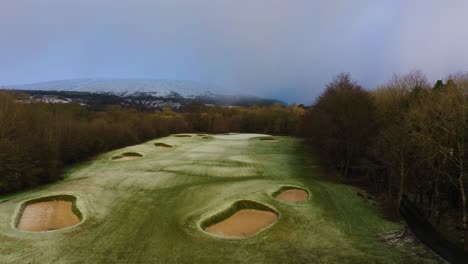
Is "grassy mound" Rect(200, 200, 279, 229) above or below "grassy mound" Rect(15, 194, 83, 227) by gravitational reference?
above

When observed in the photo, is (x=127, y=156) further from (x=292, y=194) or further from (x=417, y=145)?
(x=417, y=145)

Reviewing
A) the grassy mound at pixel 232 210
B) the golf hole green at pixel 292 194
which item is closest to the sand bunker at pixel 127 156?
the golf hole green at pixel 292 194

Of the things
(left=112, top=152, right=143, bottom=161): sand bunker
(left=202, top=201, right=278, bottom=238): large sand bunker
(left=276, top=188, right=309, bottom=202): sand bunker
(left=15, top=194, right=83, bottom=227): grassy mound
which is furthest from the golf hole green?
(left=112, top=152, right=143, bottom=161): sand bunker

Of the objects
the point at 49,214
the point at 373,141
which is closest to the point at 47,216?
the point at 49,214

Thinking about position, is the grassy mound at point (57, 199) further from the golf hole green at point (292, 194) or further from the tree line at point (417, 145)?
the tree line at point (417, 145)

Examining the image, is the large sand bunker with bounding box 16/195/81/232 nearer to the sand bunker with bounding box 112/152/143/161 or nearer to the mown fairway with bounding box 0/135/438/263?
the mown fairway with bounding box 0/135/438/263
